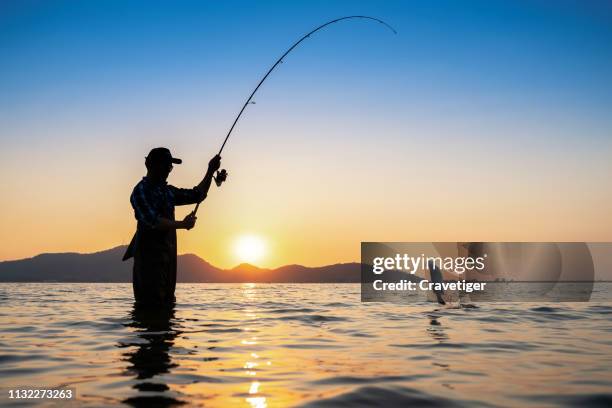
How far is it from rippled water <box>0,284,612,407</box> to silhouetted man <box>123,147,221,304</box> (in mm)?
525

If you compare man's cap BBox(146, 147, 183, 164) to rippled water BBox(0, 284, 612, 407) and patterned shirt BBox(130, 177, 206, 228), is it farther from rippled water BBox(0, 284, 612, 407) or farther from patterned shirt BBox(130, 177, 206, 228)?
rippled water BBox(0, 284, 612, 407)

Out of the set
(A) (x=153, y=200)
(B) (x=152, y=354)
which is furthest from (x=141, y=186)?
(B) (x=152, y=354)

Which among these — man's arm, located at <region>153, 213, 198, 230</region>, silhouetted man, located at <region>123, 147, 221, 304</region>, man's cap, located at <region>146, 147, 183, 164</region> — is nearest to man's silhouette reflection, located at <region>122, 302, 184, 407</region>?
silhouetted man, located at <region>123, 147, 221, 304</region>

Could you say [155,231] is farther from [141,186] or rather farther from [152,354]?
[152,354]

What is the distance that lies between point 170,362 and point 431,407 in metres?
2.57

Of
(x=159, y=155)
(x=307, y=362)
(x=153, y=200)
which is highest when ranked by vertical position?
(x=159, y=155)

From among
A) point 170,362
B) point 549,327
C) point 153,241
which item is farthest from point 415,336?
point 153,241

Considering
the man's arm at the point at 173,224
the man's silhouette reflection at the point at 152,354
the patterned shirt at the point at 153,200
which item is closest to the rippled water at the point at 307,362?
the man's silhouette reflection at the point at 152,354

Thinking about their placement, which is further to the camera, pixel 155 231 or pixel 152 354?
pixel 155 231

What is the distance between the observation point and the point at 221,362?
5.22 m

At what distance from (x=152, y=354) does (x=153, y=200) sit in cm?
402

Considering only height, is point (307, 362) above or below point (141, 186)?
below

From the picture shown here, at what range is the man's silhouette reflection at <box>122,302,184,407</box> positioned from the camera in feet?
12.3

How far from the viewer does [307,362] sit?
5.32 m
